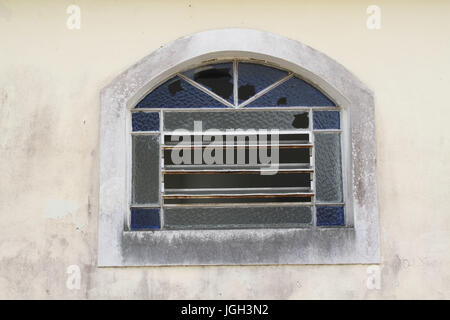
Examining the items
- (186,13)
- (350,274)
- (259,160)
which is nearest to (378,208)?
(350,274)

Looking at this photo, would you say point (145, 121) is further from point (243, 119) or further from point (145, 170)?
point (243, 119)

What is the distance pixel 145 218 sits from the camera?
546cm

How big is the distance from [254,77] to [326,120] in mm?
822

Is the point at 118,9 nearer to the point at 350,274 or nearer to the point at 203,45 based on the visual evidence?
the point at 203,45

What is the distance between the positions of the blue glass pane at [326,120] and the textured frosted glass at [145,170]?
1.56 m

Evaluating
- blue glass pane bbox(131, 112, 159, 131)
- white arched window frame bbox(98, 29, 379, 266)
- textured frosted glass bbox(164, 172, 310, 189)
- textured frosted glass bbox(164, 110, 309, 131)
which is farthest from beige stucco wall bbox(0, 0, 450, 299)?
textured frosted glass bbox(164, 172, 310, 189)


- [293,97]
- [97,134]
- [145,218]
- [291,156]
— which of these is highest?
[293,97]

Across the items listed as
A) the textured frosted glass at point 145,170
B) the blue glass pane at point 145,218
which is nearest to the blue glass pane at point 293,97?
the textured frosted glass at point 145,170

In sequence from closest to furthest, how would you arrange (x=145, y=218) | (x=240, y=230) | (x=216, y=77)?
(x=240, y=230) → (x=145, y=218) → (x=216, y=77)

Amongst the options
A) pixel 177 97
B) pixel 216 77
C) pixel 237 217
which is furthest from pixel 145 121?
pixel 237 217

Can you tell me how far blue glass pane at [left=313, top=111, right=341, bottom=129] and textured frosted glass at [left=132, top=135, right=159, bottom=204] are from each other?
1555 millimetres

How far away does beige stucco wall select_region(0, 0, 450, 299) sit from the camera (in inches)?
207

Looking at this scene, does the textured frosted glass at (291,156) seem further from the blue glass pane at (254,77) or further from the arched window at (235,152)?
the blue glass pane at (254,77)
